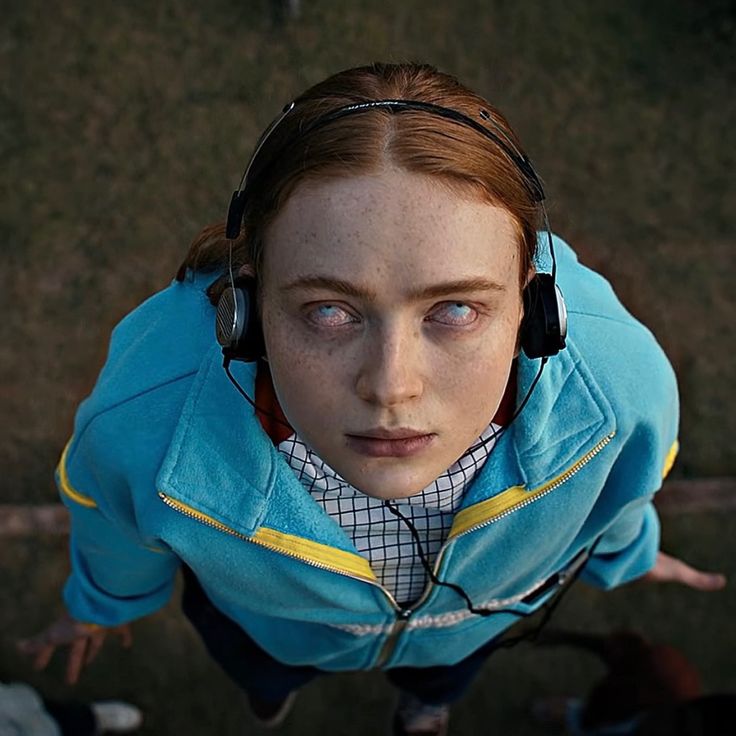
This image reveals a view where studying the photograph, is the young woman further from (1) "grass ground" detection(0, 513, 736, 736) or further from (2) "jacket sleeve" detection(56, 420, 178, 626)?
(1) "grass ground" detection(0, 513, 736, 736)

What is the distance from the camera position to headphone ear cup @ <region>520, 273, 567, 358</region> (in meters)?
1.25

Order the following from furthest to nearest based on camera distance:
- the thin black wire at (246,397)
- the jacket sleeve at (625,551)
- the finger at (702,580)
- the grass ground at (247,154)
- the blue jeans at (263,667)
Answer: the grass ground at (247,154)
the finger at (702,580)
the blue jeans at (263,667)
the jacket sleeve at (625,551)
the thin black wire at (246,397)

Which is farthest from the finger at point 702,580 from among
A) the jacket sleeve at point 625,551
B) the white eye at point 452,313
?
the white eye at point 452,313

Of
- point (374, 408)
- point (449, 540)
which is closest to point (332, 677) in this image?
point (449, 540)

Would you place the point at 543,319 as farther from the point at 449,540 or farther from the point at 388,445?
the point at 449,540

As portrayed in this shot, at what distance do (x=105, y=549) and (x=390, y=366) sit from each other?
2.85 ft

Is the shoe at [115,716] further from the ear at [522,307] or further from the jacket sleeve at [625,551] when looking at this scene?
the ear at [522,307]

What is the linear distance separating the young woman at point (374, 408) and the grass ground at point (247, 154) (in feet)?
2.92

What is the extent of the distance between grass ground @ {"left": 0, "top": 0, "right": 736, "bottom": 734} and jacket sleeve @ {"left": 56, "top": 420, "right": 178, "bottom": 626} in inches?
32.2

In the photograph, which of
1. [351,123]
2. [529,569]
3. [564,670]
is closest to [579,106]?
[564,670]

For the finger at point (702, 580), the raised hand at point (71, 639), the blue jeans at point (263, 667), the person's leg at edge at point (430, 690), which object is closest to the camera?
the blue jeans at point (263, 667)

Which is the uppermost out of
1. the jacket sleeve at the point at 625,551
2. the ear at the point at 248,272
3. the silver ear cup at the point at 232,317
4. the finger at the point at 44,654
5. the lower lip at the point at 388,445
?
the ear at the point at 248,272

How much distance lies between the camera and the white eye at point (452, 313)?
1104 millimetres

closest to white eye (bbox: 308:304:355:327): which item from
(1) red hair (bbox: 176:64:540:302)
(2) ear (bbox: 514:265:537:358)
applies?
(1) red hair (bbox: 176:64:540:302)
